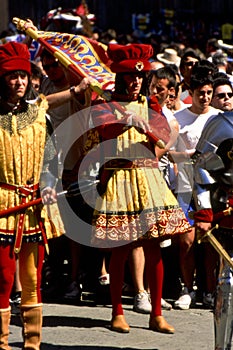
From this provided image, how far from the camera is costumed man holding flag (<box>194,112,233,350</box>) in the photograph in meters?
6.46

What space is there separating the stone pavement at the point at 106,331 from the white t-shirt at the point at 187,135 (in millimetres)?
966

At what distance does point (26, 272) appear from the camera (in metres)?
6.74

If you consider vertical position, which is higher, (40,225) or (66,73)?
(66,73)

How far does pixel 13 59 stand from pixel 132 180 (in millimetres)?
1413

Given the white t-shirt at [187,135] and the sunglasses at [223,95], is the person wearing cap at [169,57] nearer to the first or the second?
the sunglasses at [223,95]

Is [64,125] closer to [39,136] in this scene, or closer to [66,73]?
[66,73]

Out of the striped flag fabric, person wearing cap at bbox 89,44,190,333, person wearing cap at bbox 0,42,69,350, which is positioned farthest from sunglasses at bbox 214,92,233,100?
person wearing cap at bbox 0,42,69,350

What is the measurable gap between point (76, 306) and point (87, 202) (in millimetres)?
811

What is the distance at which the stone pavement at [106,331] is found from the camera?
24.0 feet

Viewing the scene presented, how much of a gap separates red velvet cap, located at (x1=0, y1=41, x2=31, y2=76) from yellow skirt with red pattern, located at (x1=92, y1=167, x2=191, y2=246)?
128cm

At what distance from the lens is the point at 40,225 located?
6.74m

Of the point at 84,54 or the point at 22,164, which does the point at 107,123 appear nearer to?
the point at 84,54

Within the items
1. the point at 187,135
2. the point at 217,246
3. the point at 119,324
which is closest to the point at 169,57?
the point at 187,135

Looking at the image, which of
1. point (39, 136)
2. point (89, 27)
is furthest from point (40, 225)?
point (89, 27)
